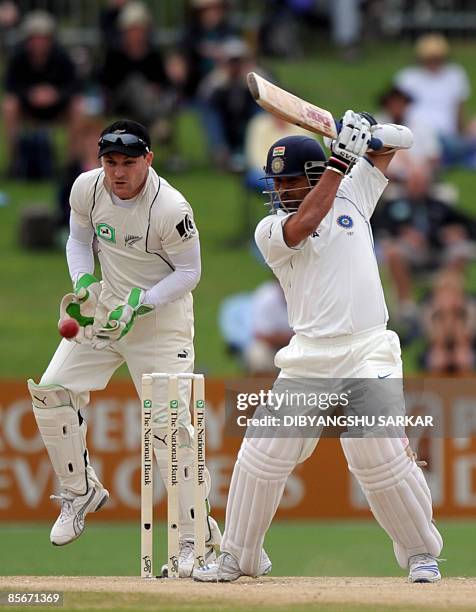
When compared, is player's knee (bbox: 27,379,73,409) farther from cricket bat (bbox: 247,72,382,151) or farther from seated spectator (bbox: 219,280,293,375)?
seated spectator (bbox: 219,280,293,375)

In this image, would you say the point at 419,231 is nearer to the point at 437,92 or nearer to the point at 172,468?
the point at 437,92

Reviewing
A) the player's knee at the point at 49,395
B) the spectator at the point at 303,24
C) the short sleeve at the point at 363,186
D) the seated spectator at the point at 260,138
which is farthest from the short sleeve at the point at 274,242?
the spectator at the point at 303,24

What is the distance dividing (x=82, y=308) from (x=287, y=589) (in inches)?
62.9

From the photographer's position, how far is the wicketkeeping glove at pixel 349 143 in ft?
22.0

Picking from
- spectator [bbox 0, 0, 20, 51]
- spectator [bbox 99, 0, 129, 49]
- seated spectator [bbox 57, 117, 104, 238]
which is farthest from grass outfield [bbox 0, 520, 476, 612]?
spectator [bbox 0, 0, 20, 51]

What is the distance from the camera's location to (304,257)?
22.8ft

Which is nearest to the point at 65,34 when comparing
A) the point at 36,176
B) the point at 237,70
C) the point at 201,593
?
the point at 36,176

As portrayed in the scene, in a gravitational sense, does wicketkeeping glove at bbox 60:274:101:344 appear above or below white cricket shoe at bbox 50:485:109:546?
above

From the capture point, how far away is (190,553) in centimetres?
750

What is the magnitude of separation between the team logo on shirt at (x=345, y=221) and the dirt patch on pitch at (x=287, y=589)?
5.24 feet

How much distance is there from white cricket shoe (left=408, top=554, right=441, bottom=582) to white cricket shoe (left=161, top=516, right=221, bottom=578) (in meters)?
0.96

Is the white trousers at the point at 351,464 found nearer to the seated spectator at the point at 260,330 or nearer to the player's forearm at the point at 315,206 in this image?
the player's forearm at the point at 315,206

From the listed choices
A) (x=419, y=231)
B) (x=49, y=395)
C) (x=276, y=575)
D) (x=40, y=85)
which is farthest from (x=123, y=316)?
(x=40, y=85)

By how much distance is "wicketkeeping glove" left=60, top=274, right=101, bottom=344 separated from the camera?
24.0 ft
